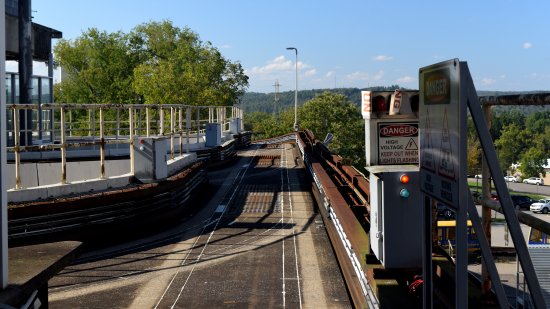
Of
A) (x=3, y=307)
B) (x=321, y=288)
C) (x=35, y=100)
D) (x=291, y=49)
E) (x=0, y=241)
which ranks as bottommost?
(x=321, y=288)

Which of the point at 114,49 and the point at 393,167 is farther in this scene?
the point at 114,49

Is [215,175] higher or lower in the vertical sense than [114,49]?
lower

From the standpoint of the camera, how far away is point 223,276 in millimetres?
9953

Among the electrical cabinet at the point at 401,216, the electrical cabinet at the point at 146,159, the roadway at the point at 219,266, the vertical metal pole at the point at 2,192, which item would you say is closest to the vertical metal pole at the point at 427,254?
the electrical cabinet at the point at 401,216

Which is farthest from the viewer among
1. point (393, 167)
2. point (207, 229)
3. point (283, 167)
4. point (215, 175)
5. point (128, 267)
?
point (283, 167)

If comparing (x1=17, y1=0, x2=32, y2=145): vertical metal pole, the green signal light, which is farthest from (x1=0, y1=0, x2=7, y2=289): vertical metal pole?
(x1=17, y1=0, x2=32, y2=145): vertical metal pole

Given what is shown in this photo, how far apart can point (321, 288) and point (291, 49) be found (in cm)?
4698

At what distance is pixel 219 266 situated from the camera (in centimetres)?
1055

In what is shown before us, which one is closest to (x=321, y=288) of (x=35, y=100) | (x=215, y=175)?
(x=215, y=175)

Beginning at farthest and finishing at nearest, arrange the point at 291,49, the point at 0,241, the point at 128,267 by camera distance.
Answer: the point at 291,49, the point at 128,267, the point at 0,241

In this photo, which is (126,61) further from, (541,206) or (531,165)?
(531,165)

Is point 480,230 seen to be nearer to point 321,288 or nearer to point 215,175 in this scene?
point 321,288

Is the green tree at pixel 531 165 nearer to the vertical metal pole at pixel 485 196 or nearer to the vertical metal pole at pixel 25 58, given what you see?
the vertical metal pole at pixel 25 58

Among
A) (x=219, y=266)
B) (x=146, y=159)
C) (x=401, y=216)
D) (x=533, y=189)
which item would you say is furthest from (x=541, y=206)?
(x=401, y=216)
